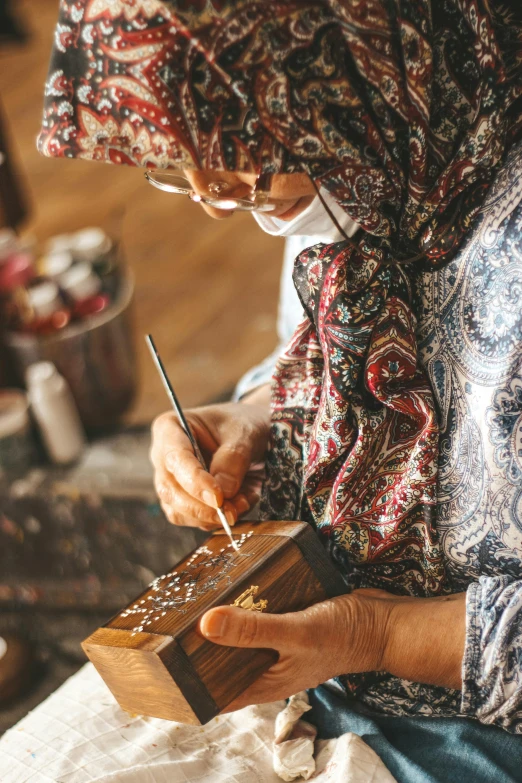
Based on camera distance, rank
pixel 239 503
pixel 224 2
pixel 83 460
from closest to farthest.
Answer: pixel 224 2
pixel 239 503
pixel 83 460

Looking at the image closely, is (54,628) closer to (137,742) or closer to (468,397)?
(137,742)

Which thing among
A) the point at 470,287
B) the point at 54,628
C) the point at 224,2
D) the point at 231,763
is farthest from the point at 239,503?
the point at 54,628

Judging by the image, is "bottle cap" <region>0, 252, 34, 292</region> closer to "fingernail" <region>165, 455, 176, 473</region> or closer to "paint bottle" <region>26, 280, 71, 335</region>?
"paint bottle" <region>26, 280, 71, 335</region>

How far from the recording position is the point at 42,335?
254 centimetres

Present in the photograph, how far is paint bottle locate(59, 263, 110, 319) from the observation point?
2654 millimetres

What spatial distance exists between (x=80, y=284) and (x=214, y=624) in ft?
6.41

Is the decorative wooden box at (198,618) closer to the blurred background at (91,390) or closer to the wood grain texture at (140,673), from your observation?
the wood grain texture at (140,673)

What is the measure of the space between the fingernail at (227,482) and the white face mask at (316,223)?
1.26ft

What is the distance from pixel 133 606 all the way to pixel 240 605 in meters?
0.15

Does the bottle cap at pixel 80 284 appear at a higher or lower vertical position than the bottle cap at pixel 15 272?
lower

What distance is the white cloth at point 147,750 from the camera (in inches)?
41.3

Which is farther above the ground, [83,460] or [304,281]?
[304,281]

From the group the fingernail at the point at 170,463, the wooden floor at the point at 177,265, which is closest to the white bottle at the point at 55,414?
the wooden floor at the point at 177,265

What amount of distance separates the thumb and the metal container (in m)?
1.71
